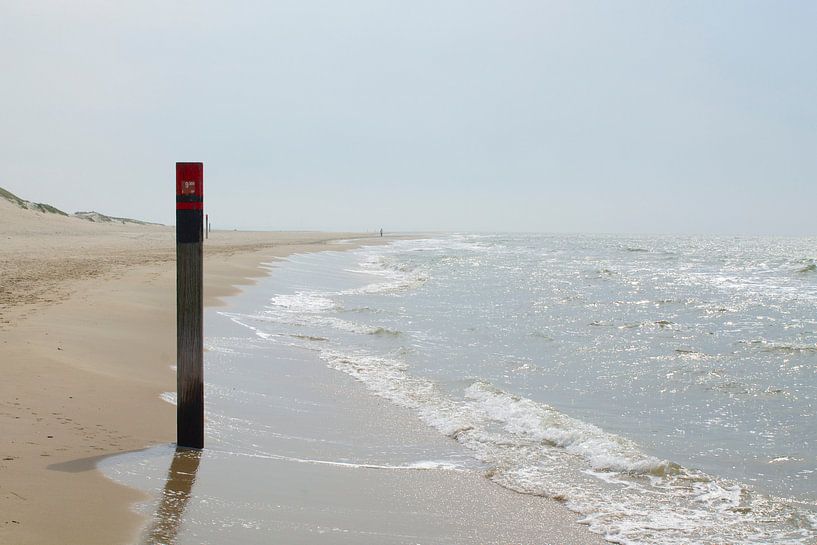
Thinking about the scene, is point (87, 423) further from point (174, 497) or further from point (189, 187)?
point (189, 187)

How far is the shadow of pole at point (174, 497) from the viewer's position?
4088 millimetres

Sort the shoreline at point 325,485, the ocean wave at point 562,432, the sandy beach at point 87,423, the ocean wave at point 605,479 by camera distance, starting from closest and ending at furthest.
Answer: the sandy beach at point 87,423
the shoreline at point 325,485
the ocean wave at point 605,479
the ocean wave at point 562,432

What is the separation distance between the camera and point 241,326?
1284cm

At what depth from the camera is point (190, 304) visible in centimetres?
595

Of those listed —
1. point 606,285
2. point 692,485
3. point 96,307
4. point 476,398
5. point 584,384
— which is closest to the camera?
point 692,485

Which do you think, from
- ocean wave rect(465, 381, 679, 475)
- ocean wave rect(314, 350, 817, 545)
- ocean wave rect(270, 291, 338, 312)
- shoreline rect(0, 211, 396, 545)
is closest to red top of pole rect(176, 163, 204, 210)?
shoreline rect(0, 211, 396, 545)

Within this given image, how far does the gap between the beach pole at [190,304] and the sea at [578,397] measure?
421 mm

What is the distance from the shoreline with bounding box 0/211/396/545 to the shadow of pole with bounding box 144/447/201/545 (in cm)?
13

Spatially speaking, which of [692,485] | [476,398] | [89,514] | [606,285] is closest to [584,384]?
[476,398]

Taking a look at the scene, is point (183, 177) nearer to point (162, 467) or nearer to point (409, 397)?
point (162, 467)

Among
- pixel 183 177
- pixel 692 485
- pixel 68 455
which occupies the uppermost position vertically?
pixel 183 177

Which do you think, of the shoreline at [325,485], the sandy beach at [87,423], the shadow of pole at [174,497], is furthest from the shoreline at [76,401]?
the shoreline at [325,485]

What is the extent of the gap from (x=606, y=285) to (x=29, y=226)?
106 feet

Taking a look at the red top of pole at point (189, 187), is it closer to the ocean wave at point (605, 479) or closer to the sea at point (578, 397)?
the sea at point (578, 397)
